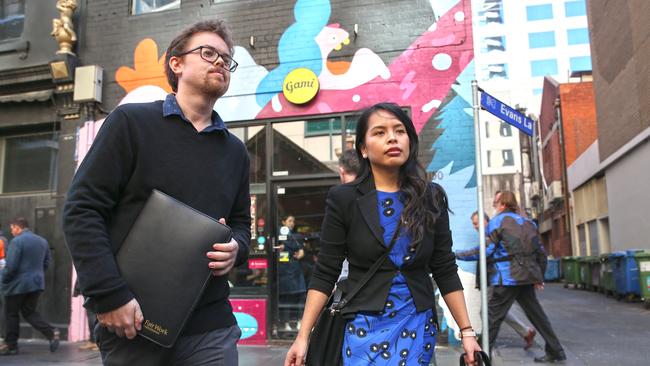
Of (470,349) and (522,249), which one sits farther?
(522,249)

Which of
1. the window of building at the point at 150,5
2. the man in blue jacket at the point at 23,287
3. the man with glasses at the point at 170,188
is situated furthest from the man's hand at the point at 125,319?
the window of building at the point at 150,5

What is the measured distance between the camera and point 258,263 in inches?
315

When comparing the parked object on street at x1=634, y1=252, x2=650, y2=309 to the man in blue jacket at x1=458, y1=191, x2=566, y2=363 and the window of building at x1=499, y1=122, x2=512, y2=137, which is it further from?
the window of building at x1=499, y1=122, x2=512, y2=137

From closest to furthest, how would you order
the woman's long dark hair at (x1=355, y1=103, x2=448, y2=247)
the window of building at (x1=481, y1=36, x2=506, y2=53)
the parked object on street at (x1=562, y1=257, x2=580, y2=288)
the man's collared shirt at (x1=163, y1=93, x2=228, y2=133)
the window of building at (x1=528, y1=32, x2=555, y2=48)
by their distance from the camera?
the man's collared shirt at (x1=163, y1=93, x2=228, y2=133) < the woman's long dark hair at (x1=355, y1=103, x2=448, y2=247) < the parked object on street at (x1=562, y1=257, x2=580, y2=288) < the window of building at (x1=528, y1=32, x2=555, y2=48) < the window of building at (x1=481, y1=36, x2=506, y2=53)

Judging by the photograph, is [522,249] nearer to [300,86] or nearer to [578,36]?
[300,86]

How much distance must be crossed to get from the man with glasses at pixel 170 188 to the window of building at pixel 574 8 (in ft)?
226

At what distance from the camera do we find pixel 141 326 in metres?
1.86

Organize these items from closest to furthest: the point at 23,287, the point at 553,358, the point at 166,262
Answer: the point at 166,262, the point at 553,358, the point at 23,287

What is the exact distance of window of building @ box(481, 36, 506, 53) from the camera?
215 feet

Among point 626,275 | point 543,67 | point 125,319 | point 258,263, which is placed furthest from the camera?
point 543,67

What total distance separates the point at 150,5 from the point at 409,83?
4.95 meters

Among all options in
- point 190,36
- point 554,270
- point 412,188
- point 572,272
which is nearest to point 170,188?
point 190,36

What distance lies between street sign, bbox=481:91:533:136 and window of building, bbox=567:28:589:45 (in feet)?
210

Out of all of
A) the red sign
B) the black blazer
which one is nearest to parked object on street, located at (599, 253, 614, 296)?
the red sign
